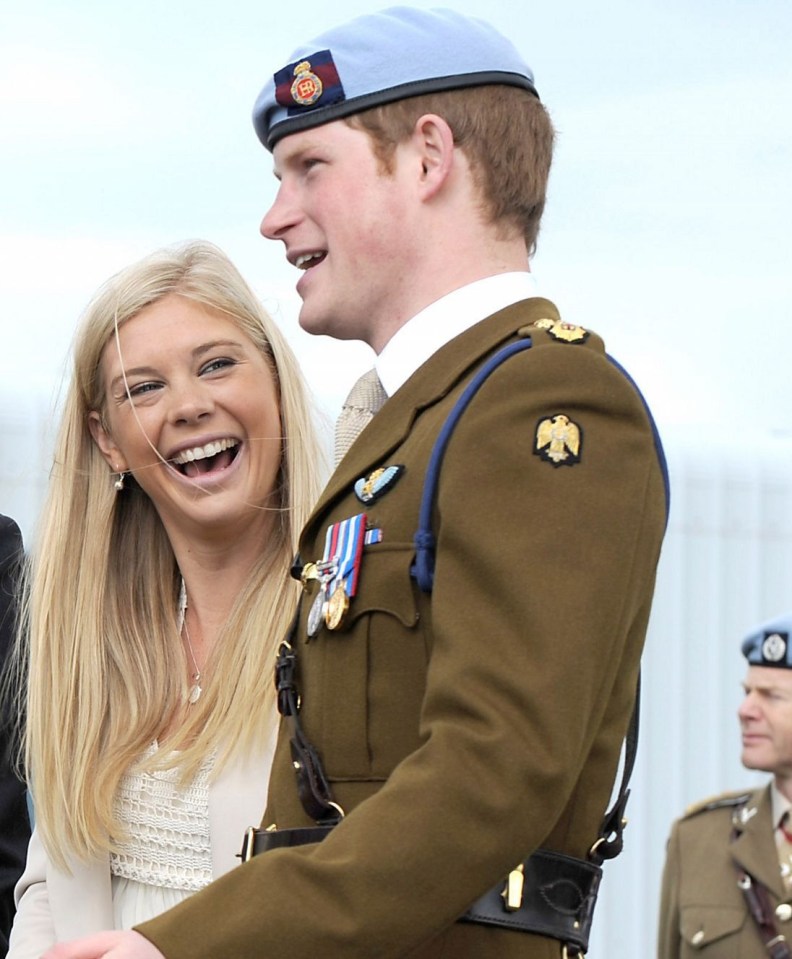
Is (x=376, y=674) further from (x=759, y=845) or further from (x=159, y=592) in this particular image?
(x=759, y=845)

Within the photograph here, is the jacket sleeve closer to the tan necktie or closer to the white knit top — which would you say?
the white knit top

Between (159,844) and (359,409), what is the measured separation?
40.0 inches

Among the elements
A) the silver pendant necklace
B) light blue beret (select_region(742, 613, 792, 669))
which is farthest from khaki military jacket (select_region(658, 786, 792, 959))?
A: the silver pendant necklace

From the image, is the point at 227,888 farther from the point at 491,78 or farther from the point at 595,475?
the point at 491,78

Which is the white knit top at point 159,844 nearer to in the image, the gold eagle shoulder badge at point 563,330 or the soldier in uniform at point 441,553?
the soldier in uniform at point 441,553

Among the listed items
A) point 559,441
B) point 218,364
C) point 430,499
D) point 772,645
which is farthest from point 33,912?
point 772,645

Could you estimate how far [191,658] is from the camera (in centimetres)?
281

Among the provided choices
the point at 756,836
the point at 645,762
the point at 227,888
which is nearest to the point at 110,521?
the point at 227,888

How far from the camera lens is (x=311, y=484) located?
2771 millimetres

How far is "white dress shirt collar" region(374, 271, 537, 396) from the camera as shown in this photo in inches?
67.7

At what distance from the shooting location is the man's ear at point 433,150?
171 centimetres

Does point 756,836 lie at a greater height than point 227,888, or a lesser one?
lesser

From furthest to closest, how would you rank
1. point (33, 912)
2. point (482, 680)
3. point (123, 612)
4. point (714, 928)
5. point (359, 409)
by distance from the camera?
point (714, 928)
point (123, 612)
point (33, 912)
point (359, 409)
point (482, 680)

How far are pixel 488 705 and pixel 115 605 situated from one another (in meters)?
1.57
